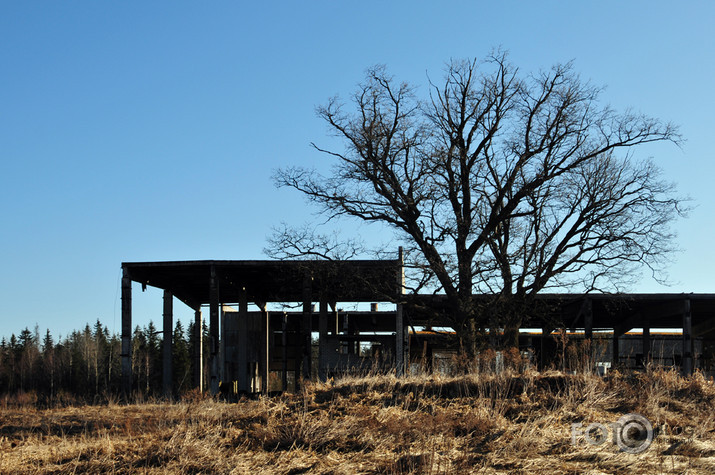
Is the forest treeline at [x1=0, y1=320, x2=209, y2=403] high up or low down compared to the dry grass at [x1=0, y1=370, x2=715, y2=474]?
down

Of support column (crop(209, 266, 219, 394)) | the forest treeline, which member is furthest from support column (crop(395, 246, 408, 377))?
the forest treeline

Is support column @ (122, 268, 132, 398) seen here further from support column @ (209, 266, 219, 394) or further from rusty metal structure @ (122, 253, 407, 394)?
support column @ (209, 266, 219, 394)

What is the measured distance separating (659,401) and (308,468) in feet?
20.1

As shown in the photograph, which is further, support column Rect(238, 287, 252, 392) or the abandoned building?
support column Rect(238, 287, 252, 392)

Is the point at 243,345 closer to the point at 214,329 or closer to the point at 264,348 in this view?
the point at 264,348

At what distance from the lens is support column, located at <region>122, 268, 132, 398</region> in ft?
100

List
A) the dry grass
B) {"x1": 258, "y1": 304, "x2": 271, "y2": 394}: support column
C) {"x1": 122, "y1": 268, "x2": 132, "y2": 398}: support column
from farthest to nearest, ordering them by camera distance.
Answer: {"x1": 258, "y1": 304, "x2": 271, "y2": 394}: support column → {"x1": 122, "y1": 268, "x2": 132, "y2": 398}: support column → the dry grass

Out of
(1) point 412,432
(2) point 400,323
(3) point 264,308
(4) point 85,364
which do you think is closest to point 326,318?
(2) point 400,323

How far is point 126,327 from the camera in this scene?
3058cm

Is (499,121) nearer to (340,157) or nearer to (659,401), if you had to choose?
(340,157)

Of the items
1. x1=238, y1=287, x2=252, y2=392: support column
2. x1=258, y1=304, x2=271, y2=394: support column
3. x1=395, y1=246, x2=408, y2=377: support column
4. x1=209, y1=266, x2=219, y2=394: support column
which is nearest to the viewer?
x1=395, y1=246, x2=408, y2=377: support column

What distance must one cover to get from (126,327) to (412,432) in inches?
915

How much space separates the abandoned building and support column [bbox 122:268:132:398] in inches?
1.7

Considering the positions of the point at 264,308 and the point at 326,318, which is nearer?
the point at 326,318
